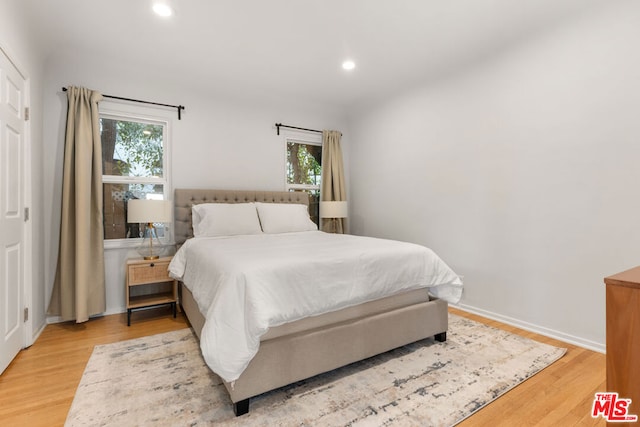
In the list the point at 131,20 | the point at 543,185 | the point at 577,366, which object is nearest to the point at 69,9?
the point at 131,20

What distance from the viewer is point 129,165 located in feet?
11.3

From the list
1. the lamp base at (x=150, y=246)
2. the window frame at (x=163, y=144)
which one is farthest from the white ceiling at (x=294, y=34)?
the lamp base at (x=150, y=246)

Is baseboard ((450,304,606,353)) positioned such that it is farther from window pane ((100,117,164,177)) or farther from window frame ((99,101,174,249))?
window pane ((100,117,164,177))

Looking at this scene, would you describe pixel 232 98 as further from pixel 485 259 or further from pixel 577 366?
pixel 577 366

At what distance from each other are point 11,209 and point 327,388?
2495 millimetres

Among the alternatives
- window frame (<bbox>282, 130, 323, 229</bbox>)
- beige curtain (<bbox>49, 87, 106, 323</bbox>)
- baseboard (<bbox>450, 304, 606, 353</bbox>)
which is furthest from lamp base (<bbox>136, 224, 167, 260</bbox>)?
baseboard (<bbox>450, 304, 606, 353</bbox>)

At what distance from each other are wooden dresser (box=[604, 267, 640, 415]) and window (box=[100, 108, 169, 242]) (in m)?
3.76

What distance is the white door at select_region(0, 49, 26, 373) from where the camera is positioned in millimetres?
2033

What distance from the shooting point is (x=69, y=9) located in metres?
2.41

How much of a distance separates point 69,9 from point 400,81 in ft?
10.7

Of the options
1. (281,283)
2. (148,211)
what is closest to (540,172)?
(281,283)

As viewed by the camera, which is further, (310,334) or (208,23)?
(208,23)

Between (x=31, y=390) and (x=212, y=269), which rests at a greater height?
(x=212, y=269)

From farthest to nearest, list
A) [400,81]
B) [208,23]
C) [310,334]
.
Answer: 1. [400,81]
2. [208,23]
3. [310,334]
